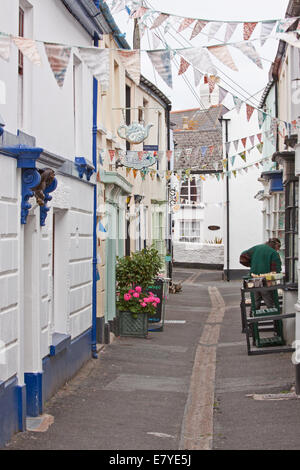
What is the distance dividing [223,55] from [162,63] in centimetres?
60

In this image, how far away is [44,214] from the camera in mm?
8438

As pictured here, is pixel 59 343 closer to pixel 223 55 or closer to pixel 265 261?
pixel 223 55

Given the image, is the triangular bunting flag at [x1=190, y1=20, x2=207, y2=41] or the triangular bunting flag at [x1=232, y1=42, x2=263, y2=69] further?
the triangular bunting flag at [x1=190, y1=20, x2=207, y2=41]

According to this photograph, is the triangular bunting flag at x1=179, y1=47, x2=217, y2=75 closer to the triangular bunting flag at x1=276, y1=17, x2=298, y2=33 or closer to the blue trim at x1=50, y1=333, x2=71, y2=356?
the triangular bunting flag at x1=276, y1=17, x2=298, y2=33

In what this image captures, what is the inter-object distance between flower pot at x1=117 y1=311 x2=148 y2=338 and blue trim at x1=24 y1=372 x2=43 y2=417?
20.9 ft

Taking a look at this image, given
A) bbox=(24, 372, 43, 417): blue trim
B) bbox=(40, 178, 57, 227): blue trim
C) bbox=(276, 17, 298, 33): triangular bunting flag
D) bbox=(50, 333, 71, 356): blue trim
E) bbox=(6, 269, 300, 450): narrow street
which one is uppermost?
bbox=(276, 17, 298, 33): triangular bunting flag

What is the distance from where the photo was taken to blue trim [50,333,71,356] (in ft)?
29.7

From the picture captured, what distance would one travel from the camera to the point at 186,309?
2106cm

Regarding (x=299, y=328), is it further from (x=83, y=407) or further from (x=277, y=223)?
(x=277, y=223)

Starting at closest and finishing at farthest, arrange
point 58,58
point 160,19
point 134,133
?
point 58,58
point 160,19
point 134,133

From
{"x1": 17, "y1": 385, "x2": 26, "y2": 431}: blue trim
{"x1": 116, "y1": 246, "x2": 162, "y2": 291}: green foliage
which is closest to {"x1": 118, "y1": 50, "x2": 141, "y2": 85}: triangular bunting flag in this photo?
{"x1": 17, "y1": 385, "x2": 26, "y2": 431}: blue trim

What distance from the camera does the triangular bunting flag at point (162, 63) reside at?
6.96 meters

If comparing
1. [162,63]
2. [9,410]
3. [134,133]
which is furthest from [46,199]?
[134,133]

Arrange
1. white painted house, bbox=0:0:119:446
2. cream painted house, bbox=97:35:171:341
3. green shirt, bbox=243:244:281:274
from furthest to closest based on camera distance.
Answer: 1. green shirt, bbox=243:244:281:274
2. cream painted house, bbox=97:35:171:341
3. white painted house, bbox=0:0:119:446
